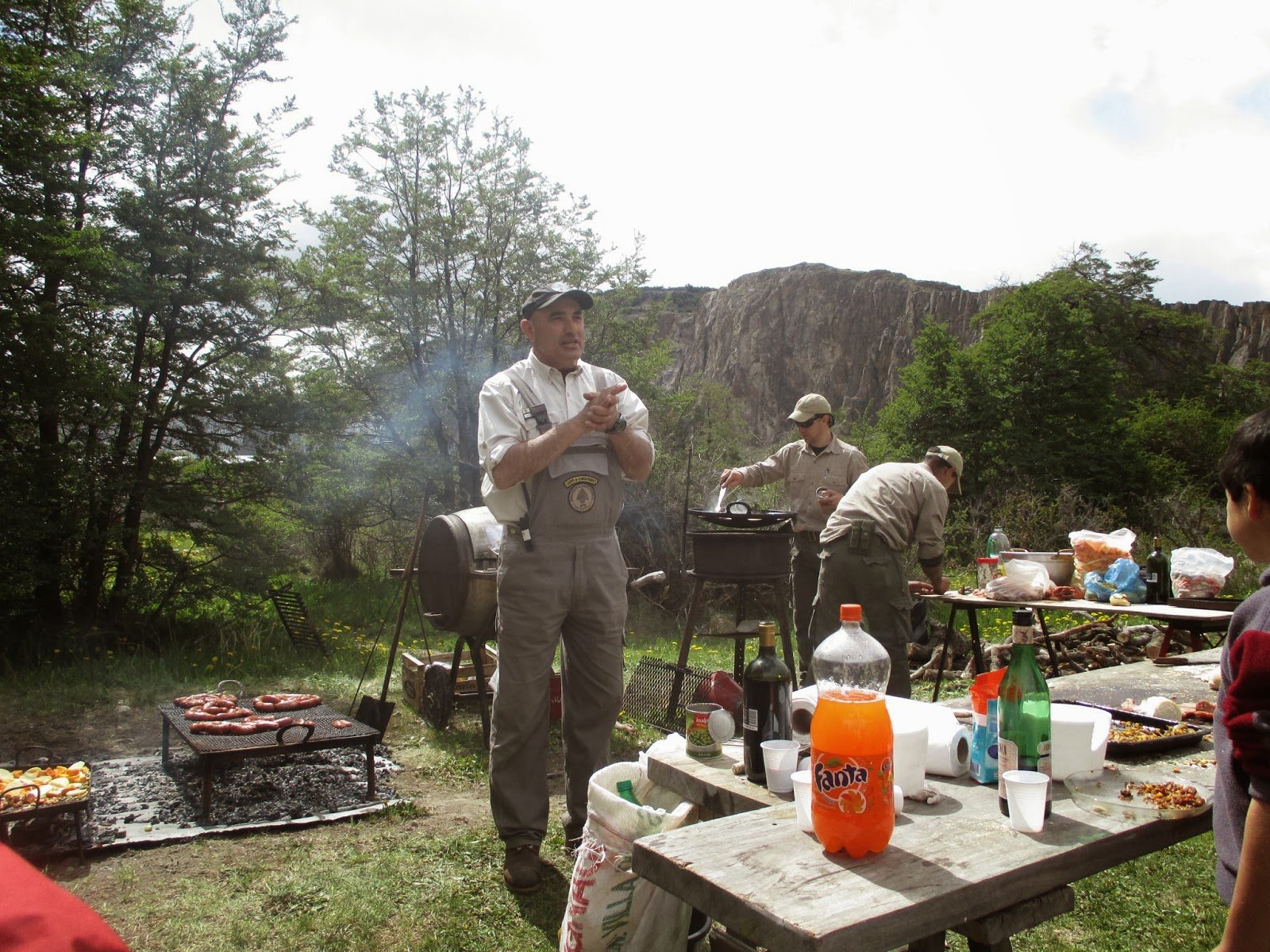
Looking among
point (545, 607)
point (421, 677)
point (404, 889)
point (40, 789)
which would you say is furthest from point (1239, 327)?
point (40, 789)

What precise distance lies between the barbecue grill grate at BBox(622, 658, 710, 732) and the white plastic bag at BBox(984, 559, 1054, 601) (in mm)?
1794

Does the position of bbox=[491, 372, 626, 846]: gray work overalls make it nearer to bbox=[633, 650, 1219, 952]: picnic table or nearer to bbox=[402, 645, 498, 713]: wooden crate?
bbox=[633, 650, 1219, 952]: picnic table

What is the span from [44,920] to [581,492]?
2.82 metres

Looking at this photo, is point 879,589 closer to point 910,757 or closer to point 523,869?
point 523,869

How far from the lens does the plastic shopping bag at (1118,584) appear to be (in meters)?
5.06

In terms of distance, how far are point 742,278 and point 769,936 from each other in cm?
3945

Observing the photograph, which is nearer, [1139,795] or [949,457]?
[1139,795]

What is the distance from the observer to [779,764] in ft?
6.62

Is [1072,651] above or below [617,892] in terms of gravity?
below

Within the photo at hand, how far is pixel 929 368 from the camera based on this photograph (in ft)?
78.0

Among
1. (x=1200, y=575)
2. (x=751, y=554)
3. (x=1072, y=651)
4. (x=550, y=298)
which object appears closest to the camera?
(x=550, y=298)

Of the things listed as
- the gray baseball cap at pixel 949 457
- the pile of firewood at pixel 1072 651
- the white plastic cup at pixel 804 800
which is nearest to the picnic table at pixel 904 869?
the white plastic cup at pixel 804 800

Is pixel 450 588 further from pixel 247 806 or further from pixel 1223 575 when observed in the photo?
pixel 1223 575

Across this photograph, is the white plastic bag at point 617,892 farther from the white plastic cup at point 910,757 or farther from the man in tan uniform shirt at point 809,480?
the man in tan uniform shirt at point 809,480
